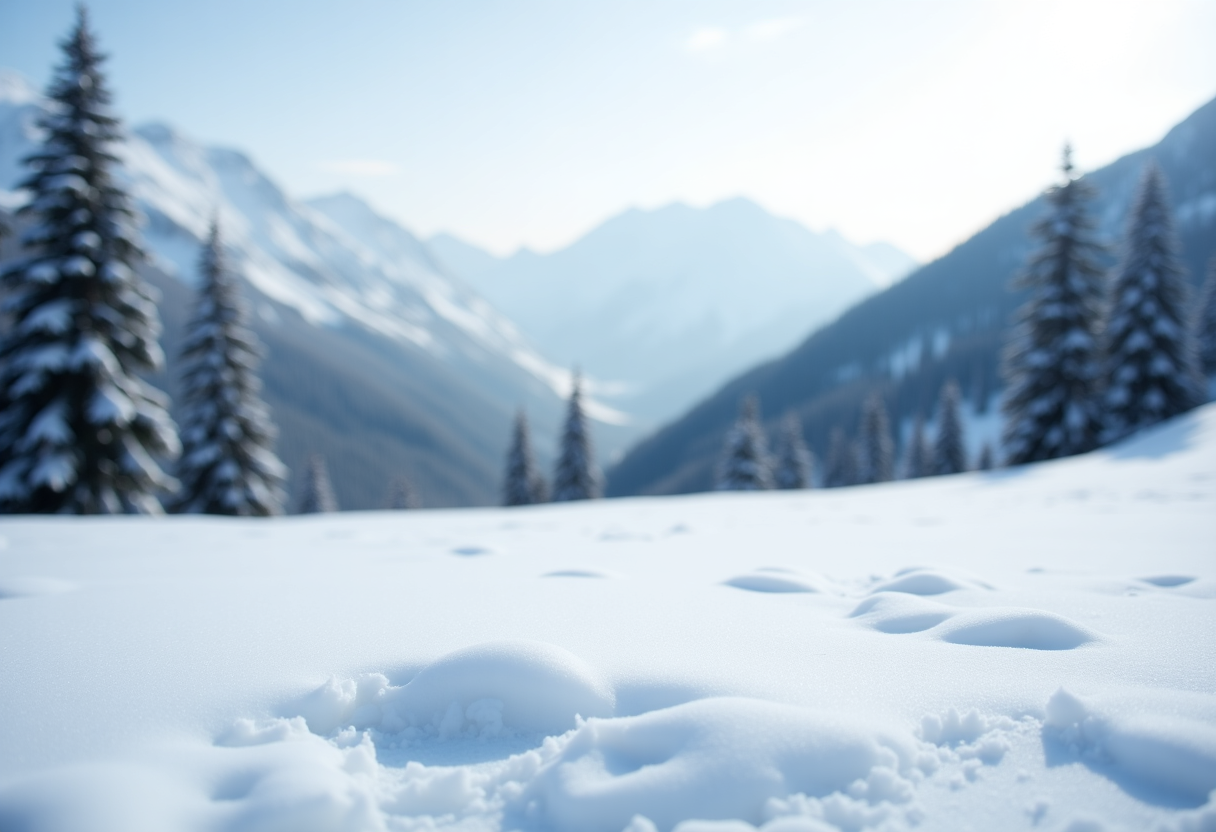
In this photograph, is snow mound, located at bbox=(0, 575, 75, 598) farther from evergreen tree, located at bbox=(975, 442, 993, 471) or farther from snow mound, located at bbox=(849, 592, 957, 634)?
evergreen tree, located at bbox=(975, 442, 993, 471)

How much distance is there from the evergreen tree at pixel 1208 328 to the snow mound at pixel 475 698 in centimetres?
4878

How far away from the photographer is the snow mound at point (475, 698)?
187 cm

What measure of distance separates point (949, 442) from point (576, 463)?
73.1ft

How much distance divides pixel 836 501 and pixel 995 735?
8.75 metres

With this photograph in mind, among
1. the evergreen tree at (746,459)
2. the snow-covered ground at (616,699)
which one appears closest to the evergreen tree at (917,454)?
the evergreen tree at (746,459)

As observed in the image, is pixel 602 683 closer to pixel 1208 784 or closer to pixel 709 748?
pixel 709 748

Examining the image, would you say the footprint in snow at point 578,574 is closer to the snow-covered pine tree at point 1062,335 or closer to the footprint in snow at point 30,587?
the footprint in snow at point 30,587

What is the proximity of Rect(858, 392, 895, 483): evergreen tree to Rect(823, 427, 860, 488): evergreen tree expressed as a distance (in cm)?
49

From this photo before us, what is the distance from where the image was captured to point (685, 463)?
104m

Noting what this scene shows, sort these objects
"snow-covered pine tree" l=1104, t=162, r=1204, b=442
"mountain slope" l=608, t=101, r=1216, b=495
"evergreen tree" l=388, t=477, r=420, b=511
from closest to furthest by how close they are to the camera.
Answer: "snow-covered pine tree" l=1104, t=162, r=1204, b=442, "evergreen tree" l=388, t=477, r=420, b=511, "mountain slope" l=608, t=101, r=1216, b=495

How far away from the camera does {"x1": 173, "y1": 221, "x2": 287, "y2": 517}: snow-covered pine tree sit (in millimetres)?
17547

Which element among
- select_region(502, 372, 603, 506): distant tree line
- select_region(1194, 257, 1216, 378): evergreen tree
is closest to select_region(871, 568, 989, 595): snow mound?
select_region(502, 372, 603, 506): distant tree line

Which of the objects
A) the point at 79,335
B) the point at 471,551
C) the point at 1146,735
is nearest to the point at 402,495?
the point at 79,335

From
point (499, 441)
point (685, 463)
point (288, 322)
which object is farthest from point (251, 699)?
point (288, 322)
